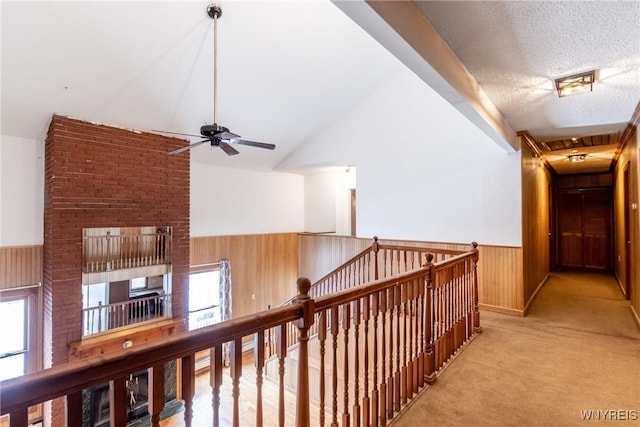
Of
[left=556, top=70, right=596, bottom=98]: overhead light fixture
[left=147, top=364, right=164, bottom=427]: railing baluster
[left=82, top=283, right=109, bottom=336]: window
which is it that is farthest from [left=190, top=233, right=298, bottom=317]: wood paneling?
[left=556, top=70, right=596, bottom=98]: overhead light fixture

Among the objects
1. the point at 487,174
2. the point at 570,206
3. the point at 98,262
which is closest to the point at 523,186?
the point at 487,174

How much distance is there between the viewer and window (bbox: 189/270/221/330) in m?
6.90

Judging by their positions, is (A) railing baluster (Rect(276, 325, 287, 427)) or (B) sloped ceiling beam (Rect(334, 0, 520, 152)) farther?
(B) sloped ceiling beam (Rect(334, 0, 520, 152))

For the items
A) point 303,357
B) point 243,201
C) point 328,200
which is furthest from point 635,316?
point 243,201

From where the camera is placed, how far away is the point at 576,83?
259cm

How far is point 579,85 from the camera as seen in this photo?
262cm

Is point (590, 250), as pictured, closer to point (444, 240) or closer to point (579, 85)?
point (444, 240)

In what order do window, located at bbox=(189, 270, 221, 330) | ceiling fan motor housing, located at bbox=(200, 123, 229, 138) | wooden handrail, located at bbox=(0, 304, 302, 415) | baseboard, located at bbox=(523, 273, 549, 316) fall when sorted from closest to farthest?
wooden handrail, located at bbox=(0, 304, 302, 415)
ceiling fan motor housing, located at bbox=(200, 123, 229, 138)
baseboard, located at bbox=(523, 273, 549, 316)
window, located at bbox=(189, 270, 221, 330)

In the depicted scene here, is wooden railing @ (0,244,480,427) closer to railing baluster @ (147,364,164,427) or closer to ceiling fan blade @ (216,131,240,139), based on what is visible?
railing baluster @ (147,364,164,427)

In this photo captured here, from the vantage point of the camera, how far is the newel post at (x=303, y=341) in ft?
4.72

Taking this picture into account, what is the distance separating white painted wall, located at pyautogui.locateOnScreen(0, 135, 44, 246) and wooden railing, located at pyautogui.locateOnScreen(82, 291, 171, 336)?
1372 mm

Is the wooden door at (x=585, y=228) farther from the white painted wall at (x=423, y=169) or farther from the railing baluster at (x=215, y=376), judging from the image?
the railing baluster at (x=215, y=376)

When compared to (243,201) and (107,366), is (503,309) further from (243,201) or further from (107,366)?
(243,201)

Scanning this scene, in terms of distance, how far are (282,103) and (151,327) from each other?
4516mm
